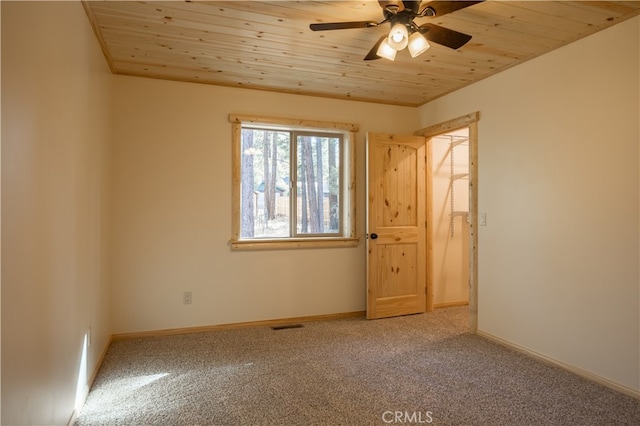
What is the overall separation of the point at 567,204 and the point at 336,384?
2107 mm

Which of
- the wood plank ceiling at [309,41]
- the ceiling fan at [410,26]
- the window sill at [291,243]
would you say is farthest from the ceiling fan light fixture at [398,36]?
the window sill at [291,243]

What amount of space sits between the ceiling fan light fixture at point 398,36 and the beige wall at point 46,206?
1678 millimetres

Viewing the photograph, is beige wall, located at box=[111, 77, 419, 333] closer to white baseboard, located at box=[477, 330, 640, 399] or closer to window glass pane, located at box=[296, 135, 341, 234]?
window glass pane, located at box=[296, 135, 341, 234]

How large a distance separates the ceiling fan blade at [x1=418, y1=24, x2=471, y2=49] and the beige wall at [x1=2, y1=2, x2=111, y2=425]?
1883 mm

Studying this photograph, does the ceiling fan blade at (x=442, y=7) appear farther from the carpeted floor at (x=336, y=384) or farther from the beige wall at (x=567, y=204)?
the carpeted floor at (x=336, y=384)

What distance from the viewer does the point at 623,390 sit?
2.39m

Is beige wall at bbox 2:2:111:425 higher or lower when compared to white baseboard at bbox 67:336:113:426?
higher

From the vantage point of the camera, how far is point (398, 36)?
214cm

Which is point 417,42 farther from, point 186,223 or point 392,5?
point 186,223

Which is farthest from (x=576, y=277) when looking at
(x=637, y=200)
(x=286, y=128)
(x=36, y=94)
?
(x=36, y=94)

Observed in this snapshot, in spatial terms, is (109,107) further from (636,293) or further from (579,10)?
(636,293)

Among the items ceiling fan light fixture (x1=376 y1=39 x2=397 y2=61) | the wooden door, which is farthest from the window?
ceiling fan light fixture (x1=376 y1=39 x2=397 y2=61)

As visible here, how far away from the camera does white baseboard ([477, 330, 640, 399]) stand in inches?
93.7

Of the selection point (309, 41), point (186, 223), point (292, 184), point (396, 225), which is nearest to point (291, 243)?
point (292, 184)
